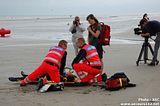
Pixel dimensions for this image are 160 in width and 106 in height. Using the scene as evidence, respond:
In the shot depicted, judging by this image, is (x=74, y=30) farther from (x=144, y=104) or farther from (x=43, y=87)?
(x=144, y=104)

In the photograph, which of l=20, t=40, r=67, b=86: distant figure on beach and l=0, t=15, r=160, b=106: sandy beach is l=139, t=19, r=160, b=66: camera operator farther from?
l=20, t=40, r=67, b=86: distant figure on beach

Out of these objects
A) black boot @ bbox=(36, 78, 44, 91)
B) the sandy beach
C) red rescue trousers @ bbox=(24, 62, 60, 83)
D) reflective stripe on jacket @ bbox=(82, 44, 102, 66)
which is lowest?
the sandy beach

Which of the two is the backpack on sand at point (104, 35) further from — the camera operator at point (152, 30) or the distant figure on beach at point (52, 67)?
the camera operator at point (152, 30)

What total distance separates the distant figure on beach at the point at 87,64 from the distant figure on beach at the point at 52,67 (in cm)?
34

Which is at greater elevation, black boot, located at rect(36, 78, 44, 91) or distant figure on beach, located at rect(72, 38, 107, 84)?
distant figure on beach, located at rect(72, 38, 107, 84)

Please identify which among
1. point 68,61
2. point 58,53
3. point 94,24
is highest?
point 94,24

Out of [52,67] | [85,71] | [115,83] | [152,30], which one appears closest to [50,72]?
[52,67]

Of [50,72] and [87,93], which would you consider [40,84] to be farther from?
[87,93]

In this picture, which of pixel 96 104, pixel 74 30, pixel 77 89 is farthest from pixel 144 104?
pixel 74 30

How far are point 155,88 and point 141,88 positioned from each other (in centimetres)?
29

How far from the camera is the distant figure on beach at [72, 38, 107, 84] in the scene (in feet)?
26.2

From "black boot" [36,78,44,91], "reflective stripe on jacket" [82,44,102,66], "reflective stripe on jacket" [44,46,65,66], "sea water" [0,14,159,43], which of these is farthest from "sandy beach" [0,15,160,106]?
"sea water" [0,14,159,43]

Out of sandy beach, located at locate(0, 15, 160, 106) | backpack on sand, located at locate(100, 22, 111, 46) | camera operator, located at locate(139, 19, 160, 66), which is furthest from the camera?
camera operator, located at locate(139, 19, 160, 66)

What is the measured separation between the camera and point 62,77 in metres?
8.20
